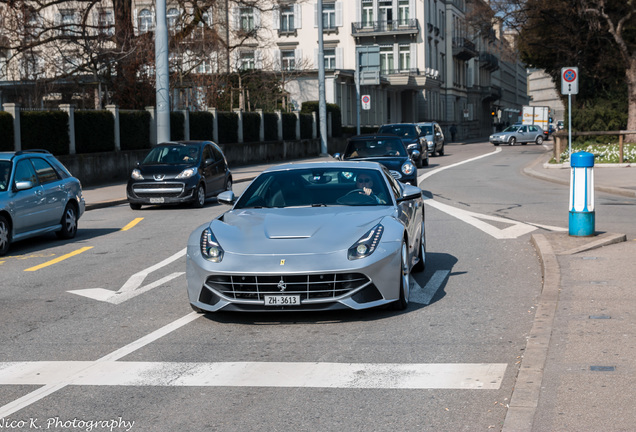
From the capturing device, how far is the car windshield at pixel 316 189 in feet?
30.8

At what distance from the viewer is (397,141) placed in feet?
78.3

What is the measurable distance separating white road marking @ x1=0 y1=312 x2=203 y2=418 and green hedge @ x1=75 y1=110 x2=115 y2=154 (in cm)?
2235

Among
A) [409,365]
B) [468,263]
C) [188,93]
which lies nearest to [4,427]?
[409,365]

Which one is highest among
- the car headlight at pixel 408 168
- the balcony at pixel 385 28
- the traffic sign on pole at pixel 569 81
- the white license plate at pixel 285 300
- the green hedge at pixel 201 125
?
the balcony at pixel 385 28

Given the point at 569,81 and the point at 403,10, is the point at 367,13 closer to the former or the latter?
the point at 403,10

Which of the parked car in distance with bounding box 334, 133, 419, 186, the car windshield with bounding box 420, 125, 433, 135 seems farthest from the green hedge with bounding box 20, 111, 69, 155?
the car windshield with bounding box 420, 125, 433, 135

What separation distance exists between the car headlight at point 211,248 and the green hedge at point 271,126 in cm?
3799

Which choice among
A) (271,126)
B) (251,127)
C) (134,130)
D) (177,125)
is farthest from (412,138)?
(134,130)

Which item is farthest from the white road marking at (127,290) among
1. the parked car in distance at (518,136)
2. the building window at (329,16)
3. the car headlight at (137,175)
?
the building window at (329,16)

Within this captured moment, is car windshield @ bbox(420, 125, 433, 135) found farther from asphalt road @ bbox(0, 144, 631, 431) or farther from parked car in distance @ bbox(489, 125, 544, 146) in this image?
asphalt road @ bbox(0, 144, 631, 431)

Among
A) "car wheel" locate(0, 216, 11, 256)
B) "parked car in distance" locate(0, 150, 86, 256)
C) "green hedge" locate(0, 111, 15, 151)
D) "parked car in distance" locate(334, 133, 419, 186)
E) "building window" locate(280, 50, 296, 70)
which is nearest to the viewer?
"car wheel" locate(0, 216, 11, 256)

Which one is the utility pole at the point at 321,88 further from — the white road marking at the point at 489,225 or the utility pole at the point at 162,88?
the white road marking at the point at 489,225

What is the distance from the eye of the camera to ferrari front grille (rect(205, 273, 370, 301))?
7.82m

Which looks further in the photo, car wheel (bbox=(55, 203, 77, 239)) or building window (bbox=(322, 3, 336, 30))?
building window (bbox=(322, 3, 336, 30))
